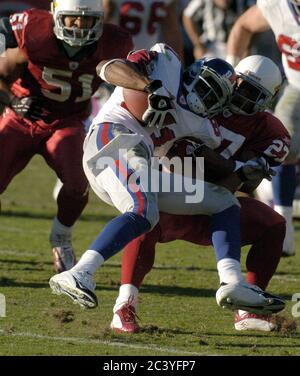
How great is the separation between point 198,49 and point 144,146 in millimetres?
5504

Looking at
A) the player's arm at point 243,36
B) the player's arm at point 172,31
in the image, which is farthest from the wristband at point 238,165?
the player's arm at point 172,31

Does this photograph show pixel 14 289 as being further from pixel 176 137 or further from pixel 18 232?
pixel 18 232

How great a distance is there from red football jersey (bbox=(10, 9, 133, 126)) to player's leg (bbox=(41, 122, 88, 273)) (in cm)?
15

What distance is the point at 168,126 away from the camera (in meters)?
5.08

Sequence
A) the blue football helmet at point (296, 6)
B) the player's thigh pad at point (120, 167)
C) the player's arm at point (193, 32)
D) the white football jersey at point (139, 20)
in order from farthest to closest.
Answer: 1. the player's arm at point (193, 32)
2. the white football jersey at point (139, 20)
3. the blue football helmet at point (296, 6)
4. the player's thigh pad at point (120, 167)

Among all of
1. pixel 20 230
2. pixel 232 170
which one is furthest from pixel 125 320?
pixel 20 230

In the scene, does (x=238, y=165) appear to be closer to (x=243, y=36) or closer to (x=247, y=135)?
(x=247, y=135)

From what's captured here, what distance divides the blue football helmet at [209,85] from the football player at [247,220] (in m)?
0.16

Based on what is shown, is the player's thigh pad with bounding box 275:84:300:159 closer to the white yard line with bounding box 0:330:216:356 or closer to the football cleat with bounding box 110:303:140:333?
the football cleat with bounding box 110:303:140:333

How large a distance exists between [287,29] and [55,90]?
1601 millimetres

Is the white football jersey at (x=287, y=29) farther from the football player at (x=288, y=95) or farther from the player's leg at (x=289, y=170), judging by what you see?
the player's leg at (x=289, y=170)

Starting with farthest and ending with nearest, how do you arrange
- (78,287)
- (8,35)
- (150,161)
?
1. (8,35)
2. (150,161)
3. (78,287)

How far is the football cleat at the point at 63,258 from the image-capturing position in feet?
20.8

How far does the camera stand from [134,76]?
495 cm
